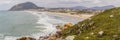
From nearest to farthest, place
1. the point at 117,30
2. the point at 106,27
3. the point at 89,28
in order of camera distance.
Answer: the point at 117,30 < the point at 106,27 < the point at 89,28

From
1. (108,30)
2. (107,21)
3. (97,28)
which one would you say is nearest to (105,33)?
(108,30)

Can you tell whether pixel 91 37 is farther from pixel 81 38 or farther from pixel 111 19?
pixel 111 19

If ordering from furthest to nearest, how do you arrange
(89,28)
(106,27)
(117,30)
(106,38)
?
(89,28)
(106,27)
(117,30)
(106,38)

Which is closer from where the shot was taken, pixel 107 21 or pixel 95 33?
pixel 95 33

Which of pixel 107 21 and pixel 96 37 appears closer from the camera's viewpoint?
pixel 96 37

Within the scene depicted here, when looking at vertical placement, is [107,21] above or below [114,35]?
above

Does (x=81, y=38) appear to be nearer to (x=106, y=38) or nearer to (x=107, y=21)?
(x=106, y=38)

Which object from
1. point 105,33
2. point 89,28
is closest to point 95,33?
point 105,33

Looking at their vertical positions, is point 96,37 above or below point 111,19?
below

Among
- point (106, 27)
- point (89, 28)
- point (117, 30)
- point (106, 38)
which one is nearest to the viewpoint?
point (106, 38)
